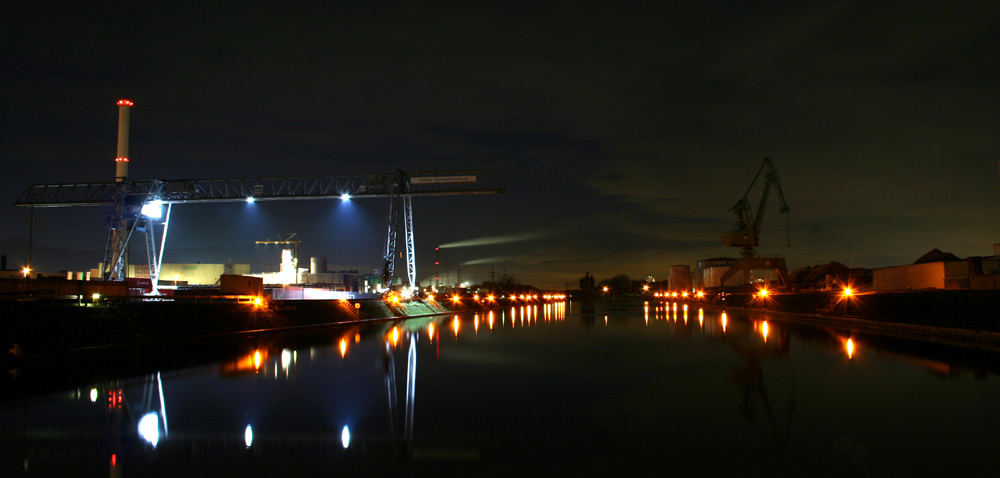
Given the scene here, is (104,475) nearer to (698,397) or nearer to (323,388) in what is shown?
(323,388)

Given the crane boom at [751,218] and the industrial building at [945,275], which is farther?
the crane boom at [751,218]

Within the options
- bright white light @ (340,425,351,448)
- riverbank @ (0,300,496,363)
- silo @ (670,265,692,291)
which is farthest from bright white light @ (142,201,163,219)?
silo @ (670,265,692,291)

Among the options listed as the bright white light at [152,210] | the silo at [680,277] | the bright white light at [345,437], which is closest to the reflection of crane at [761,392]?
the bright white light at [345,437]

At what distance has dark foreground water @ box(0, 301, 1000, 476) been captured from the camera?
8.94 metres

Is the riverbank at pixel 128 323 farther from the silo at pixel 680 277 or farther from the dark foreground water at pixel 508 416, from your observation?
the silo at pixel 680 277

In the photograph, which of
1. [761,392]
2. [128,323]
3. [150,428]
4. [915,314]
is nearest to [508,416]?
[761,392]

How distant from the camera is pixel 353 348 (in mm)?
27141

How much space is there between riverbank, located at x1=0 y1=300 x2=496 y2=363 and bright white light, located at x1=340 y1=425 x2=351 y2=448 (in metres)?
15.8

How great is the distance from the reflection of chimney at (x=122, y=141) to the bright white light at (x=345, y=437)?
58.4 meters

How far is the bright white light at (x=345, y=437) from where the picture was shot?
10.1 metres

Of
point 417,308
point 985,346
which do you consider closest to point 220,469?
point 985,346

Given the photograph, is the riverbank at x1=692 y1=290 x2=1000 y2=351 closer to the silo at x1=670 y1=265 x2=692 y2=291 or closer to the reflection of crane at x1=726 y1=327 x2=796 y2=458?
the reflection of crane at x1=726 y1=327 x2=796 y2=458

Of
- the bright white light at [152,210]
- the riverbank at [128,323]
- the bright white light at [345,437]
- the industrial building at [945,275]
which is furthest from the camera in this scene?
the bright white light at [152,210]

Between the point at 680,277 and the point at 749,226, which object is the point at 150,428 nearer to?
the point at 749,226
